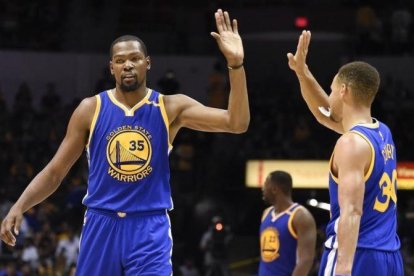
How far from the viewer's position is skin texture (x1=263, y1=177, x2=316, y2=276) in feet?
27.8

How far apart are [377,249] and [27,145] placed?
Answer: 1281 centimetres

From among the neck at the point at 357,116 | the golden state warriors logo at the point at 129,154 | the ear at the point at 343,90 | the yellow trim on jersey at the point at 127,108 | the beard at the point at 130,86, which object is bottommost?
the golden state warriors logo at the point at 129,154

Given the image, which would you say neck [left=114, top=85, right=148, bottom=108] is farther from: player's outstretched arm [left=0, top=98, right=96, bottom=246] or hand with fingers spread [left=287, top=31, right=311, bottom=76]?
hand with fingers spread [left=287, top=31, right=311, bottom=76]

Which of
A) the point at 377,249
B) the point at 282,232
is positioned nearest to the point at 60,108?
the point at 282,232

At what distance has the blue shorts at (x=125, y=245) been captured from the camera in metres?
6.00

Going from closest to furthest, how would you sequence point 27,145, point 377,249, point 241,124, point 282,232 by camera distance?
point 377,249 < point 241,124 < point 282,232 < point 27,145

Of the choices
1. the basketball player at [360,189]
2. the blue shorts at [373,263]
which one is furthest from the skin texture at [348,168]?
the blue shorts at [373,263]

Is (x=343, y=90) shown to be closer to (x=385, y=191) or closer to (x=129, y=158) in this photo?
(x=385, y=191)

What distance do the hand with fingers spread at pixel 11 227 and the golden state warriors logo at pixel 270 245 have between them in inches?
126

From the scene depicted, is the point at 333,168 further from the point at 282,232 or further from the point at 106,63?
the point at 106,63

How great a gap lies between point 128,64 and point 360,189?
1742 millimetres

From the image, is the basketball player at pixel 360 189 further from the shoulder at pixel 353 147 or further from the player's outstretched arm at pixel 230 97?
the player's outstretched arm at pixel 230 97

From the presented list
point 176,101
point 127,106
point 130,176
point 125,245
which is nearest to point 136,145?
point 130,176

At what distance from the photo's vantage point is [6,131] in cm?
1794
